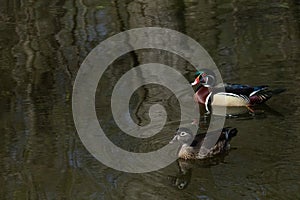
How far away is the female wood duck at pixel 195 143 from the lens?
7266 millimetres

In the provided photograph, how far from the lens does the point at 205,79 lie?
30.1ft

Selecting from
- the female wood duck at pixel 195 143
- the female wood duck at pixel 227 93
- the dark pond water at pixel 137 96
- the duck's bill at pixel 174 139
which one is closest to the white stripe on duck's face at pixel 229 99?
the female wood duck at pixel 227 93

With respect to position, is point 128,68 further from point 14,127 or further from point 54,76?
point 14,127

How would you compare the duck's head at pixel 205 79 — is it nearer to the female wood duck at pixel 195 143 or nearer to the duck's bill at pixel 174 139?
the female wood duck at pixel 195 143

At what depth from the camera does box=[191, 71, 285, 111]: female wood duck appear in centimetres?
862

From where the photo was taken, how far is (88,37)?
11.4 meters

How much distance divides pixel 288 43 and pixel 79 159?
14.7 ft

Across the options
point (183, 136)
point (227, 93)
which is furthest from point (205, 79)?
point (183, 136)

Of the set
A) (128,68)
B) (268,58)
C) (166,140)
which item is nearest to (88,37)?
(128,68)

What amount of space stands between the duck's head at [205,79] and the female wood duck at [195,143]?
1684mm

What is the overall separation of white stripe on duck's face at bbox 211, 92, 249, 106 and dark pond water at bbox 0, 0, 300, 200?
9.0 inches

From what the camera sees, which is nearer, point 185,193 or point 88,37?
point 185,193

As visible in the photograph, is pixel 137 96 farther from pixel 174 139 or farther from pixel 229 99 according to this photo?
pixel 174 139

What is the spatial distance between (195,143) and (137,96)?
6.00 feet
